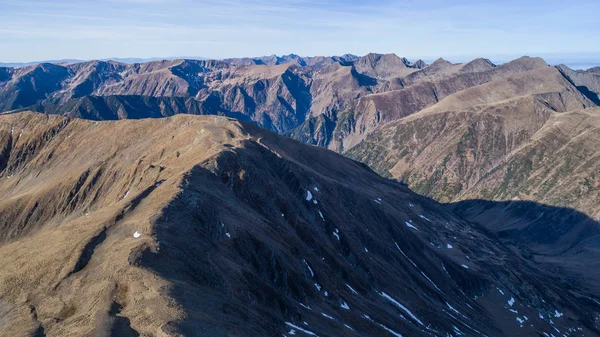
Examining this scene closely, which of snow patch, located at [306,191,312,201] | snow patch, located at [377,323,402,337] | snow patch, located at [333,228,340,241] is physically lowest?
snow patch, located at [377,323,402,337]

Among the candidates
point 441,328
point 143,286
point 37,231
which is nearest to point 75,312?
point 143,286

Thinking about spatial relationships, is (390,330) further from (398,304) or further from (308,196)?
(308,196)

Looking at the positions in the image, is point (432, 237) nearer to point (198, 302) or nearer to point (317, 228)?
point (317, 228)

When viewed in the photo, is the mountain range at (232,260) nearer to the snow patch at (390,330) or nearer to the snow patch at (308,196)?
the snow patch at (390,330)

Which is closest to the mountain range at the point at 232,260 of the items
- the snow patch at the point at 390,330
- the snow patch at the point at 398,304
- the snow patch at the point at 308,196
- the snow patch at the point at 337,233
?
the snow patch at the point at 390,330

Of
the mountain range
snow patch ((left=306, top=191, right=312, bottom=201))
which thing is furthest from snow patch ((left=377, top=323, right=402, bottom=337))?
snow patch ((left=306, top=191, right=312, bottom=201))

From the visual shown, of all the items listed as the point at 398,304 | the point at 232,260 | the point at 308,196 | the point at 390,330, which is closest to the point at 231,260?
the point at 232,260

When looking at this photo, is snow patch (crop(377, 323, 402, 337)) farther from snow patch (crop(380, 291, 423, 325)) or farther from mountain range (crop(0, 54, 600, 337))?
snow patch (crop(380, 291, 423, 325))

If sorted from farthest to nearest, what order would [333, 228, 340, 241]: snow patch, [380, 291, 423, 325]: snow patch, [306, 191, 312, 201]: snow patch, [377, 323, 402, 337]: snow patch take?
[306, 191, 312, 201]: snow patch
[333, 228, 340, 241]: snow patch
[380, 291, 423, 325]: snow patch
[377, 323, 402, 337]: snow patch
